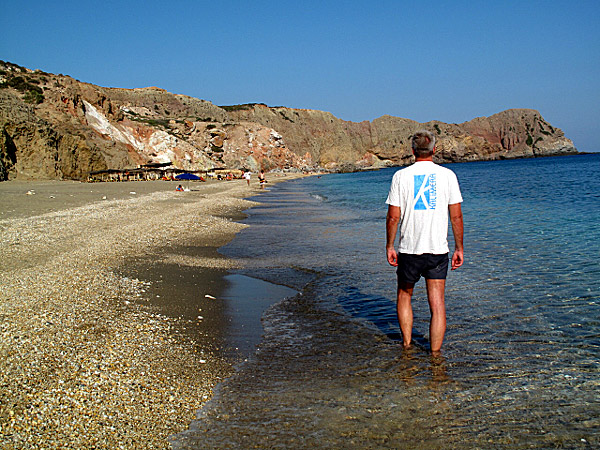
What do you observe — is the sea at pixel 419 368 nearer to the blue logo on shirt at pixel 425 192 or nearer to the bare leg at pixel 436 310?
the bare leg at pixel 436 310

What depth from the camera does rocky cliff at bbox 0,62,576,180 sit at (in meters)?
34.6

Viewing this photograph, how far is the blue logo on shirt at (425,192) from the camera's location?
399 cm

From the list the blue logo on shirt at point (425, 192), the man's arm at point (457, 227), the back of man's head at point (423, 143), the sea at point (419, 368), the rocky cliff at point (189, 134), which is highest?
the rocky cliff at point (189, 134)

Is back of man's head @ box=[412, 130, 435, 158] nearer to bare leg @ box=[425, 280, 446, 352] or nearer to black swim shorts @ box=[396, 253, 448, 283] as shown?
black swim shorts @ box=[396, 253, 448, 283]

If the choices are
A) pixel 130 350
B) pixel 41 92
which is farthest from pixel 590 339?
pixel 41 92

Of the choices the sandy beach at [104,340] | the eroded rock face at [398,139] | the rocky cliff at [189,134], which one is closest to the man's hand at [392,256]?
the sandy beach at [104,340]

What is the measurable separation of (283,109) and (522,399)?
160503 millimetres

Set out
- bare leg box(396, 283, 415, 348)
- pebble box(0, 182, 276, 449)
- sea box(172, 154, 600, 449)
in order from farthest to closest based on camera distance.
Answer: bare leg box(396, 283, 415, 348) < sea box(172, 154, 600, 449) < pebble box(0, 182, 276, 449)

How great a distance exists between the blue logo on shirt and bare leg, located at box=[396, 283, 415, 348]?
80cm

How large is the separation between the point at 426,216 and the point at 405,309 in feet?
3.29

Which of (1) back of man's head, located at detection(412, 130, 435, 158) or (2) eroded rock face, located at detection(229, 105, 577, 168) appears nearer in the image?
(1) back of man's head, located at detection(412, 130, 435, 158)

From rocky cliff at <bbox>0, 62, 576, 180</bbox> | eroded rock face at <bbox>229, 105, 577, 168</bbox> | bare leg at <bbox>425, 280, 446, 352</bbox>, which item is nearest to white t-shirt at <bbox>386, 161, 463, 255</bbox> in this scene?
bare leg at <bbox>425, 280, 446, 352</bbox>

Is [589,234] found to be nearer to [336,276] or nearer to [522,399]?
[336,276]

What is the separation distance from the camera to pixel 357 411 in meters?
3.30
